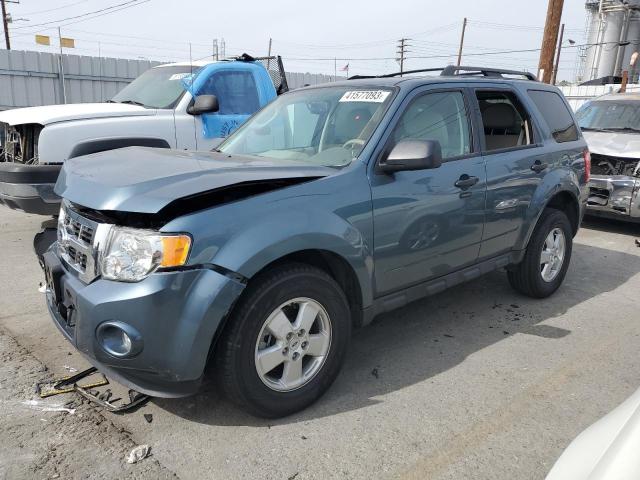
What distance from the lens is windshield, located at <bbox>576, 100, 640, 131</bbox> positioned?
326 inches

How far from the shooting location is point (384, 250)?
320 centimetres

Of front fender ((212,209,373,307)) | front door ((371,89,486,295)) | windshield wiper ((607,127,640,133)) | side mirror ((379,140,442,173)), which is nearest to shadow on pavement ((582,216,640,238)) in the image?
windshield wiper ((607,127,640,133))

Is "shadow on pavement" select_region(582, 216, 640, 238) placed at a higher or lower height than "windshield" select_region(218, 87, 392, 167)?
lower

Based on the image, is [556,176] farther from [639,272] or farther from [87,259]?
[87,259]

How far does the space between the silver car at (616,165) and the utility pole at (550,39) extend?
4.80m

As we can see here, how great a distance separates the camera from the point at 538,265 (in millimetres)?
4582

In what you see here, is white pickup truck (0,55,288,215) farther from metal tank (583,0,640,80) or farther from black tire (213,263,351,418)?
metal tank (583,0,640,80)

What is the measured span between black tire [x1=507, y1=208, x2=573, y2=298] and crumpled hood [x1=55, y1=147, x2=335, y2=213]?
2.33 metres

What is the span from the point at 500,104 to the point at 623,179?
380cm

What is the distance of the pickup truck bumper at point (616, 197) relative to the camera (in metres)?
7.12

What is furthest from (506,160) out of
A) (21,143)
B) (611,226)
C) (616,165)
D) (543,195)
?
(611,226)

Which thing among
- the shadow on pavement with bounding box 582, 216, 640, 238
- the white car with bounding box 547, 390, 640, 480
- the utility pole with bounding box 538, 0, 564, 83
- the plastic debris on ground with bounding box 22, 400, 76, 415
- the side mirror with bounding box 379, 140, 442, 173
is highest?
the utility pole with bounding box 538, 0, 564, 83

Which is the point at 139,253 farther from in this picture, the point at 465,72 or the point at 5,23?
the point at 5,23

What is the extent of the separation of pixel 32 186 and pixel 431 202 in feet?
13.2
